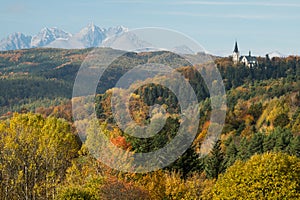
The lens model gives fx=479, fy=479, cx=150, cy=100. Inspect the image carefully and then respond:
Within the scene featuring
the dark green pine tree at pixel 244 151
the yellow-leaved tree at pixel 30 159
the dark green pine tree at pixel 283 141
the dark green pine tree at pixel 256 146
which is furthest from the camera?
the dark green pine tree at pixel 256 146

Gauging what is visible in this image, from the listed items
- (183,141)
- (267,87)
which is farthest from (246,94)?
(183,141)

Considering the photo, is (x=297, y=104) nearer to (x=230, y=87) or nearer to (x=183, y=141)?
(x=230, y=87)

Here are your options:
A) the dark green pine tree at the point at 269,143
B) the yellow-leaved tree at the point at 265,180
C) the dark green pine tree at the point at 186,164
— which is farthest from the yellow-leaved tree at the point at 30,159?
the dark green pine tree at the point at 269,143

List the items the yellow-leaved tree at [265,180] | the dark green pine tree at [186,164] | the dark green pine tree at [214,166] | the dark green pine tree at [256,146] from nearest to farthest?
the yellow-leaved tree at [265,180], the dark green pine tree at [186,164], the dark green pine tree at [214,166], the dark green pine tree at [256,146]

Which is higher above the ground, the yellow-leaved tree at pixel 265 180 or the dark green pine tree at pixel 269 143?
the yellow-leaved tree at pixel 265 180

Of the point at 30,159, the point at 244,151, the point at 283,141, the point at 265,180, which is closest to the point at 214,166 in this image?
the point at 244,151

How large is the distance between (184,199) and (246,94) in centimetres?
12071

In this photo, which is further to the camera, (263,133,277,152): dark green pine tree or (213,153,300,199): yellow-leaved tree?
(263,133,277,152): dark green pine tree

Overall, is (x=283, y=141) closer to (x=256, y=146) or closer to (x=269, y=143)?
(x=269, y=143)

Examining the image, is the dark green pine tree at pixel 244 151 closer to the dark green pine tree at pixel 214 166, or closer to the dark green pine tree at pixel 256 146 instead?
the dark green pine tree at pixel 256 146

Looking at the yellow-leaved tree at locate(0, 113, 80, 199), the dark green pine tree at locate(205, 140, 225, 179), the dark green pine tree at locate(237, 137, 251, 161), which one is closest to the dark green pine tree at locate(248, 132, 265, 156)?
the dark green pine tree at locate(237, 137, 251, 161)

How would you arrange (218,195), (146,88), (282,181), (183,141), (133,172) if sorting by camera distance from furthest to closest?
1. (146,88)
2. (183,141)
3. (133,172)
4. (218,195)
5. (282,181)

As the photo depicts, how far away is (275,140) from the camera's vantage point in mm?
65938

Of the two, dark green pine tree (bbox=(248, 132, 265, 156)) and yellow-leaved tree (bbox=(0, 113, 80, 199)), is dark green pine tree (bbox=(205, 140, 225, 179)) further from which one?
yellow-leaved tree (bbox=(0, 113, 80, 199))
